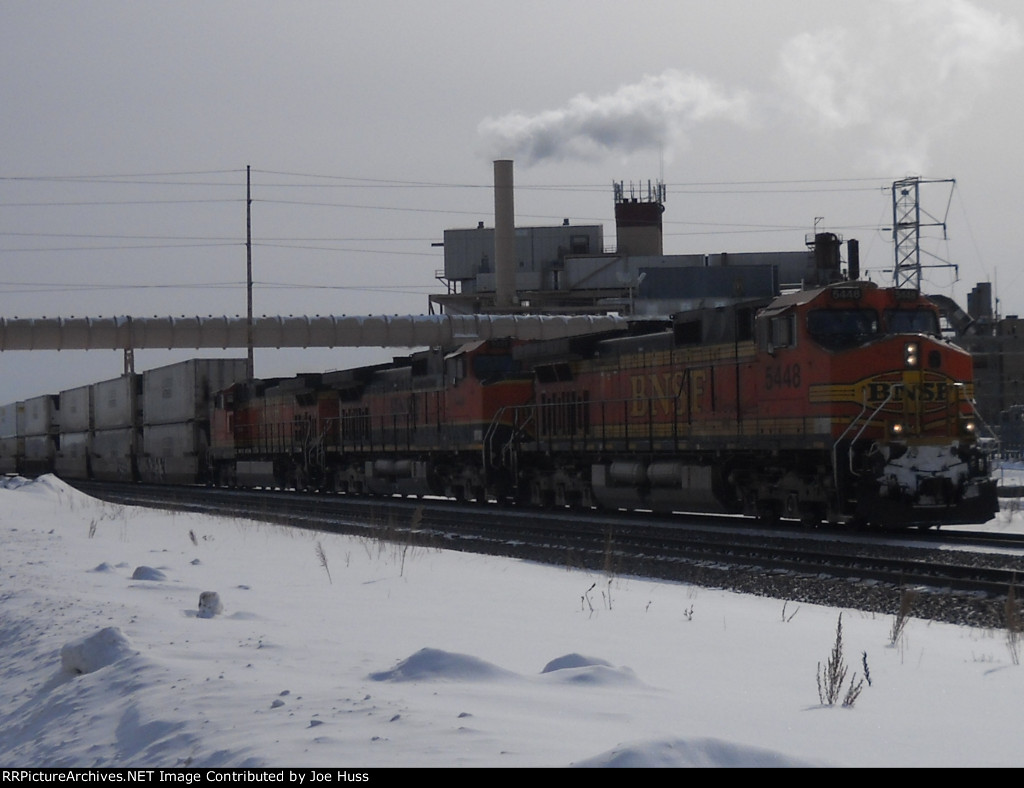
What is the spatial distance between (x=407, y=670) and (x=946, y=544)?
12.4 meters

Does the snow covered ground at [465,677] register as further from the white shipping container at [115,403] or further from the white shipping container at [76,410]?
the white shipping container at [76,410]

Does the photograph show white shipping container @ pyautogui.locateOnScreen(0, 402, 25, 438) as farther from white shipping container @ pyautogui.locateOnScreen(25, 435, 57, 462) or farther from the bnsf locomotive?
the bnsf locomotive

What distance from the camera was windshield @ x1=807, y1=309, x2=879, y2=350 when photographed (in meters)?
18.8

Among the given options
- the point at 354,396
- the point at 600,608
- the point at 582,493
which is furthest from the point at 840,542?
the point at 354,396

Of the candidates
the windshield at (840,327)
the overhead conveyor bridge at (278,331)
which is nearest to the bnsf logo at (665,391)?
the windshield at (840,327)

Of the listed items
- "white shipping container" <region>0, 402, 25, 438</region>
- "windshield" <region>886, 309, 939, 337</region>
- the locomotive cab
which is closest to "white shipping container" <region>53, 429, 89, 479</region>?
"white shipping container" <region>0, 402, 25, 438</region>

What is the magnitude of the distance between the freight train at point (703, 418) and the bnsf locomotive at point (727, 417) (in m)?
0.03

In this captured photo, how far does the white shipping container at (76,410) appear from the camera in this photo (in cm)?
5547

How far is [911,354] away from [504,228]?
2180 inches

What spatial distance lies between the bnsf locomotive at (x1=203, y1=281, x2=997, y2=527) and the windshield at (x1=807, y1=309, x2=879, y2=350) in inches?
0.9

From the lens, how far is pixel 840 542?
57.7 ft

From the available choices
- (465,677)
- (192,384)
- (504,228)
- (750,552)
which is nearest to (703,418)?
(750,552)

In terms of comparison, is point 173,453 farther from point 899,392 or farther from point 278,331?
point 899,392
